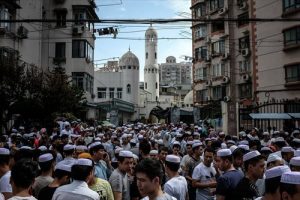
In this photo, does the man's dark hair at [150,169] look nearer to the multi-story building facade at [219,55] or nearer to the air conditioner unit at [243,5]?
the multi-story building facade at [219,55]

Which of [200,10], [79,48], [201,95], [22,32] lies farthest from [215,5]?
[22,32]

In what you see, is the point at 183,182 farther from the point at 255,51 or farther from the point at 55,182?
the point at 255,51

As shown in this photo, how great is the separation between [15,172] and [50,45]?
34.2 meters

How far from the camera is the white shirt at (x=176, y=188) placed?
204 inches

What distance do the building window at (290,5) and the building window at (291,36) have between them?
4.97ft

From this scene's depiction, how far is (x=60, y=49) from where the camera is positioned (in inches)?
1469

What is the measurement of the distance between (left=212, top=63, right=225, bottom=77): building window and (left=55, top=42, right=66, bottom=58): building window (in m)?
17.4

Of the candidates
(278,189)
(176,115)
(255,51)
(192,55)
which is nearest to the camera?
(278,189)

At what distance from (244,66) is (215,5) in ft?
29.9

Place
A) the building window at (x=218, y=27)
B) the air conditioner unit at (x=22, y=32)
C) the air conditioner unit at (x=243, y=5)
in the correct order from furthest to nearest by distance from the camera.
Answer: the building window at (x=218, y=27) → the air conditioner unit at (x=243, y=5) → the air conditioner unit at (x=22, y=32)

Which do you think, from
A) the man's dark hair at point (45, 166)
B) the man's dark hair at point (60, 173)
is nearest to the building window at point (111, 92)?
the man's dark hair at point (45, 166)

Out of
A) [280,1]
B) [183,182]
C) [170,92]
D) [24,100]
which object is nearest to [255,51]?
[280,1]

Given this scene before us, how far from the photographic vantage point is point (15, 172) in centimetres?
446

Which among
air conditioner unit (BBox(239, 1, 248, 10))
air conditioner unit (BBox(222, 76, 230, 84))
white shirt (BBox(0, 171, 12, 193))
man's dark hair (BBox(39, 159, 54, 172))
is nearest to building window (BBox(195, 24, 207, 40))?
air conditioner unit (BBox(222, 76, 230, 84))
